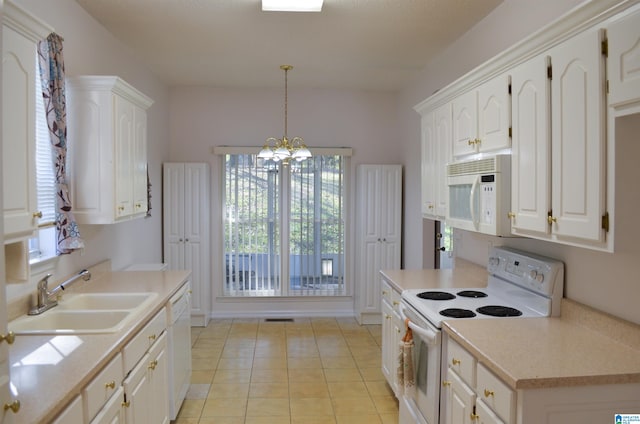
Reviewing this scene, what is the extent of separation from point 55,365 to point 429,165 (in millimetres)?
2779

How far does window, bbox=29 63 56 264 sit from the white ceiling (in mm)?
998

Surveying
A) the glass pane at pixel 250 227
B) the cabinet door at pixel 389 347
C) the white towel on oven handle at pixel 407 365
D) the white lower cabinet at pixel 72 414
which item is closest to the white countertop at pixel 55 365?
the white lower cabinet at pixel 72 414

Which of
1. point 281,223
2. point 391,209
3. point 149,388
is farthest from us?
point 281,223

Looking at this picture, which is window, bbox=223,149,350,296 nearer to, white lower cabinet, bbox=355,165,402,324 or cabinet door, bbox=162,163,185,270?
white lower cabinet, bbox=355,165,402,324

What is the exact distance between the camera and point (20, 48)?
5.68 ft

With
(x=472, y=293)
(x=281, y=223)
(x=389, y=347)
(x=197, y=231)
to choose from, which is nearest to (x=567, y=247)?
(x=472, y=293)

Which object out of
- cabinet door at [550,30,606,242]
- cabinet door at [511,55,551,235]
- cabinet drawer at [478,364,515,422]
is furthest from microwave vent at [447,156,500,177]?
cabinet drawer at [478,364,515,422]

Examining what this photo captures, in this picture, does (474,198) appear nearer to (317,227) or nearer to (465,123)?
(465,123)

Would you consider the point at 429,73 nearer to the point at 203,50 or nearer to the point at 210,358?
the point at 203,50

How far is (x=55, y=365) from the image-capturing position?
1.73 metres

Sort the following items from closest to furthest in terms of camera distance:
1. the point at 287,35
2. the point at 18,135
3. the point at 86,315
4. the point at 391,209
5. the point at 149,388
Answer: the point at 18,135, the point at 149,388, the point at 86,315, the point at 287,35, the point at 391,209

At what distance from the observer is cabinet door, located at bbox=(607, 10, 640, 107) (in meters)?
1.55

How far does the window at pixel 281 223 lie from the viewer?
562 centimetres

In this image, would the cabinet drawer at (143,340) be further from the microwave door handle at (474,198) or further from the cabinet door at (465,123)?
the cabinet door at (465,123)
